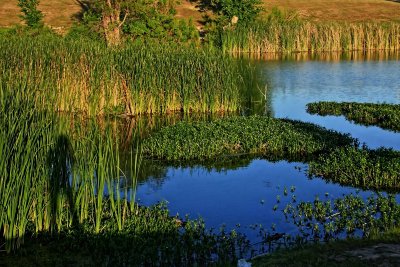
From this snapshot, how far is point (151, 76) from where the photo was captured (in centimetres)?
2184

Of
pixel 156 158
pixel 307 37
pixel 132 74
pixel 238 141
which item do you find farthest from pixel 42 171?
pixel 307 37

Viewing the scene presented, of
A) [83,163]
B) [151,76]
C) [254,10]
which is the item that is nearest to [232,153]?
[151,76]

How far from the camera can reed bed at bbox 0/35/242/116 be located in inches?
823

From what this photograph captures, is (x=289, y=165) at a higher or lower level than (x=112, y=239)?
lower

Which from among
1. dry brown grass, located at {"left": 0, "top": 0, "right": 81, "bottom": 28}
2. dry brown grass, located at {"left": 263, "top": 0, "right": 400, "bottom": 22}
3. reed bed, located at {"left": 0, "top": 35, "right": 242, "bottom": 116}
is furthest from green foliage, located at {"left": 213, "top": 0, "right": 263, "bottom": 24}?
reed bed, located at {"left": 0, "top": 35, "right": 242, "bottom": 116}

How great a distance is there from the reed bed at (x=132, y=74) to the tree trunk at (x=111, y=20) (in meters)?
15.8

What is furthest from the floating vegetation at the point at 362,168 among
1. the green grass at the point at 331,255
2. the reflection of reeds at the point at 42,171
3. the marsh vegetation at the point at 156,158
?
the reflection of reeds at the point at 42,171

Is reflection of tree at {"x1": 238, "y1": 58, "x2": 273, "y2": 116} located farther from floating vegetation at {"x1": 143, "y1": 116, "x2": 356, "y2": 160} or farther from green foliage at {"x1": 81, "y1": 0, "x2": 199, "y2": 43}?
green foliage at {"x1": 81, "y1": 0, "x2": 199, "y2": 43}

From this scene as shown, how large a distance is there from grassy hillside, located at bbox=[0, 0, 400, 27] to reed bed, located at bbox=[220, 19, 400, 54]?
14431 mm

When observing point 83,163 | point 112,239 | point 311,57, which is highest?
point 83,163

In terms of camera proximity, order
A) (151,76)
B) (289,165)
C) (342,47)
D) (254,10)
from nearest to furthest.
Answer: (289,165), (151,76), (342,47), (254,10)

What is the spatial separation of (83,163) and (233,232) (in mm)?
2799

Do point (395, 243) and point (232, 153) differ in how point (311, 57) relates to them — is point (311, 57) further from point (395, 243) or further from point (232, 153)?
point (395, 243)

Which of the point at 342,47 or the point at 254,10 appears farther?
the point at 254,10
